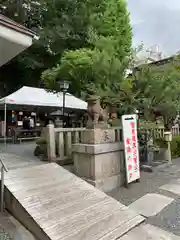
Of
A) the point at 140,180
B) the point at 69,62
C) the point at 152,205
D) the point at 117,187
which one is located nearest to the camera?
the point at 152,205

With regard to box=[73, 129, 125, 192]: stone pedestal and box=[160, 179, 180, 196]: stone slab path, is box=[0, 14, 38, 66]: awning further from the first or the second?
box=[160, 179, 180, 196]: stone slab path

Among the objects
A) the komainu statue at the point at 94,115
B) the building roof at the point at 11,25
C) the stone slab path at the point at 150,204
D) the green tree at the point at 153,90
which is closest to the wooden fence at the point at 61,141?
the komainu statue at the point at 94,115

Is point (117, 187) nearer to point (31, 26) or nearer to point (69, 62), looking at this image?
point (69, 62)

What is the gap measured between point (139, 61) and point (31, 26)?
12777 millimetres

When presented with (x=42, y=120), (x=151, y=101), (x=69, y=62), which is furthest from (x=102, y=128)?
(x=42, y=120)

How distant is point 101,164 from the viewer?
16.3ft

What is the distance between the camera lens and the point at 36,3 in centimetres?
1605

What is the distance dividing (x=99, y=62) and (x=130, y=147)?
9.41ft

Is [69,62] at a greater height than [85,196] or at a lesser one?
greater

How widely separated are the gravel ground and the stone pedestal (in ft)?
0.98

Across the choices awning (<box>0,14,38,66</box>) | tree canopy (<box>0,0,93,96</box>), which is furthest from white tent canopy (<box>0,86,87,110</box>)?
awning (<box>0,14,38,66</box>)

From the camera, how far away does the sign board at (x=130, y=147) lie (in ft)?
16.9

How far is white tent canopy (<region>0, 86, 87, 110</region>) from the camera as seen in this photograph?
1062 cm

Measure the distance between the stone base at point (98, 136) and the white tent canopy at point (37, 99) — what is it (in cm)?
642
